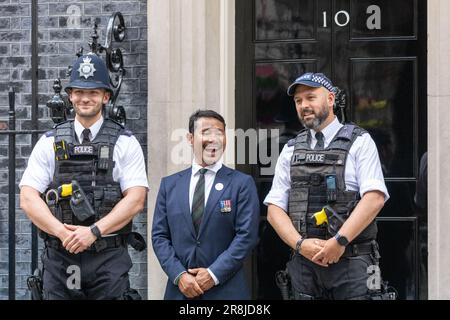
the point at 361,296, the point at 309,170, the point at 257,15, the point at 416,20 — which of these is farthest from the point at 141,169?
the point at 416,20

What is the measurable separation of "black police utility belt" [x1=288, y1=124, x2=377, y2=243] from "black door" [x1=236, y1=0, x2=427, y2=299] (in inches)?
71.6

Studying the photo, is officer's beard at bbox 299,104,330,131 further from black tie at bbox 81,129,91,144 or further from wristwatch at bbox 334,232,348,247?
black tie at bbox 81,129,91,144

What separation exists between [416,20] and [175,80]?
1984 mm

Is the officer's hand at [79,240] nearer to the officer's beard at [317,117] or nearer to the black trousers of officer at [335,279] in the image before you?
the black trousers of officer at [335,279]

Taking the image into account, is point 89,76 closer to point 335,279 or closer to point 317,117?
point 317,117

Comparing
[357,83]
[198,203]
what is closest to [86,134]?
[198,203]

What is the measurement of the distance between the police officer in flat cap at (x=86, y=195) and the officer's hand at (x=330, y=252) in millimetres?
1259

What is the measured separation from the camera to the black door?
26.3 feet

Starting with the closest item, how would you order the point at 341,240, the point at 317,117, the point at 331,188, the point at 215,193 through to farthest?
the point at 341,240 → the point at 331,188 → the point at 317,117 → the point at 215,193

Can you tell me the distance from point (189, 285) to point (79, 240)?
0.75 meters

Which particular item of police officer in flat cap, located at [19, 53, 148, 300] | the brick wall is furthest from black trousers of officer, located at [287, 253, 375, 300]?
the brick wall

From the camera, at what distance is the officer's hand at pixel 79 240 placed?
248 inches

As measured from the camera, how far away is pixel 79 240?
248 inches
